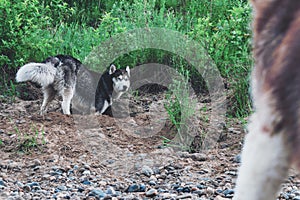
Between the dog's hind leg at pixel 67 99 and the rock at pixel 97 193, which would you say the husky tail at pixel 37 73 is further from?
the rock at pixel 97 193

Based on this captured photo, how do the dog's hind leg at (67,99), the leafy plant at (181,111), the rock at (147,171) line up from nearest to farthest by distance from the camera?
the rock at (147,171) < the leafy plant at (181,111) < the dog's hind leg at (67,99)

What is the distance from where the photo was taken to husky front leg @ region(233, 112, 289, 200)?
254 centimetres

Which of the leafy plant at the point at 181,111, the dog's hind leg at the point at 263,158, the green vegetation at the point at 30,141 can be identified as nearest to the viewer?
the dog's hind leg at the point at 263,158

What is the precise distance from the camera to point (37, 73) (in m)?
6.66

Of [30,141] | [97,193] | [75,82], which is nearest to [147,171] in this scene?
[97,193]

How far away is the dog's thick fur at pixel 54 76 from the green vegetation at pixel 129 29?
Answer: 0.95 ft

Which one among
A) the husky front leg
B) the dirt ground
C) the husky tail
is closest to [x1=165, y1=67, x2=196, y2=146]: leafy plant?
the dirt ground

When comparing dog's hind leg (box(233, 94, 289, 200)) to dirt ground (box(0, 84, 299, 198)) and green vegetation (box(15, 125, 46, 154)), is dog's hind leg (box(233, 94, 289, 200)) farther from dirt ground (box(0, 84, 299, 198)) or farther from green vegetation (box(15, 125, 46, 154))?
green vegetation (box(15, 125, 46, 154))

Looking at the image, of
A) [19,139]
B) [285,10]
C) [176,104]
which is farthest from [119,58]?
[285,10]

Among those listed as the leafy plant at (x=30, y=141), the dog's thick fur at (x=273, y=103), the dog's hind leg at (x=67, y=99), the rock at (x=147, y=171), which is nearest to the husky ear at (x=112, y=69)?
the dog's hind leg at (x=67, y=99)

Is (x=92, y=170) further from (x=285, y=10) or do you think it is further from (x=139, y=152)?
(x=285, y=10)

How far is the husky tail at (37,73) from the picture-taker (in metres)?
6.58

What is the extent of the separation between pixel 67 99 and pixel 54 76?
32 cm

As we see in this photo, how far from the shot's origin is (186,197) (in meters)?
4.31
